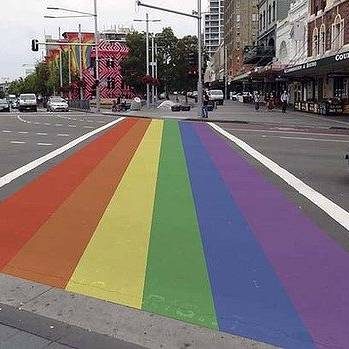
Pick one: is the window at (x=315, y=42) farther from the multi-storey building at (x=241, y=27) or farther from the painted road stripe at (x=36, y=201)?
the multi-storey building at (x=241, y=27)

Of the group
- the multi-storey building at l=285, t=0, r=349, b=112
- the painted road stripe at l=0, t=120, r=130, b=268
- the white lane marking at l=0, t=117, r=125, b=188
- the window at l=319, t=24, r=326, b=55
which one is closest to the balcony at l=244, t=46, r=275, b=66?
the multi-storey building at l=285, t=0, r=349, b=112

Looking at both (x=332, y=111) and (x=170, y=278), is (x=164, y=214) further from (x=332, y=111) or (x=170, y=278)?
(x=332, y=111)

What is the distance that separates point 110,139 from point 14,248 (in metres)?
14.5

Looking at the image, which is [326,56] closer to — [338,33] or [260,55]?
[338,33]

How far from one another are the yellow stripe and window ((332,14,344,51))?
30.0m

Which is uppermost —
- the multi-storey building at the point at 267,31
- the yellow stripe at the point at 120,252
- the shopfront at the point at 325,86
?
the multi-storey building at the point at 267,31

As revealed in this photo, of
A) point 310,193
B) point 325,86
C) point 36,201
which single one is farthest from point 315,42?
point 36,201

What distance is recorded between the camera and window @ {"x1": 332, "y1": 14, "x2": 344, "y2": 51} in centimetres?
3669

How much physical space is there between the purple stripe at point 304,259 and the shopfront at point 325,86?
2406cm

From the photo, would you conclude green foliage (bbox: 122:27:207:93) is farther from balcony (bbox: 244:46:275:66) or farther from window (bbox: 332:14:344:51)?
window (bbox: 332:14:344:51)

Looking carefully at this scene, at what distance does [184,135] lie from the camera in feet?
75.2

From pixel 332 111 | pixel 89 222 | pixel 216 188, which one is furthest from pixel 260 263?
pixel 332 111

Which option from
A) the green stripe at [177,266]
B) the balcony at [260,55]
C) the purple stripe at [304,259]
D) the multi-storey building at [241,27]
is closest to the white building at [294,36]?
the balcony at [260,55]

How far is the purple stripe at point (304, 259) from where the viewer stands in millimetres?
4535
